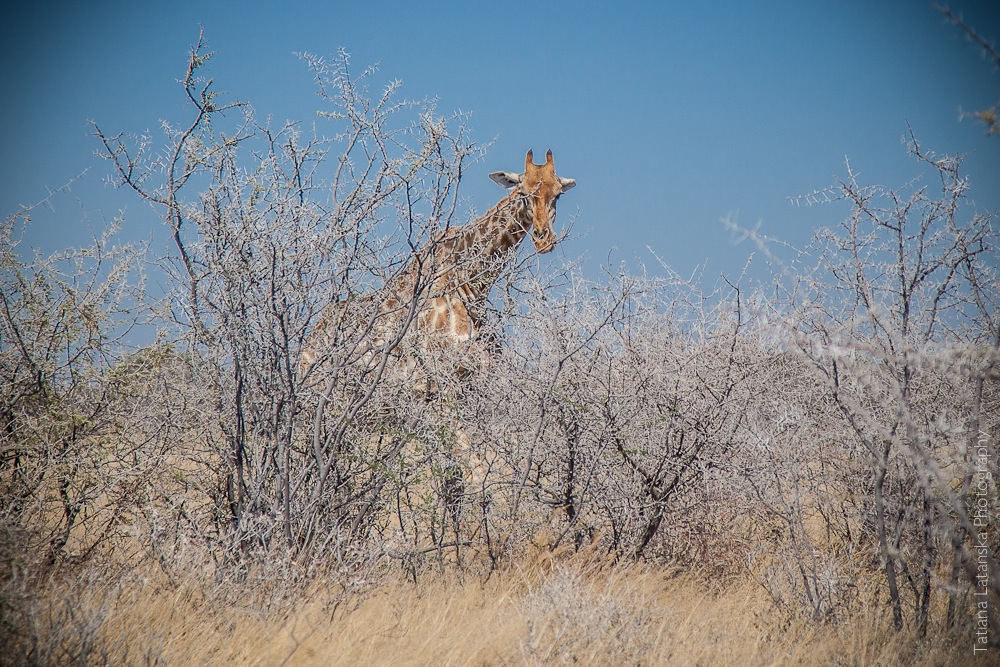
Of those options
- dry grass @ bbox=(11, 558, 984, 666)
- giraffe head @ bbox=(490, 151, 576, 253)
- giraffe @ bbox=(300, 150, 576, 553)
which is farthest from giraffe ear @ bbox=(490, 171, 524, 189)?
dry grass @ bbox=(11, 558, 984, 666)

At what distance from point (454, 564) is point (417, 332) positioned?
4.60ft

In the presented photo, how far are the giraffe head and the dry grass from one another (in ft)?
12.8

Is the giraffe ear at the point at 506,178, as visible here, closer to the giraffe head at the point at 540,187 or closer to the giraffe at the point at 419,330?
the giraffe head at the point at 540,187

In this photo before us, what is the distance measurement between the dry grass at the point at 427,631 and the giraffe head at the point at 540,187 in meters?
3.90

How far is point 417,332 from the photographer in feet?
14.1

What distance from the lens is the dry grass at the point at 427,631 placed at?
2855 millimetres

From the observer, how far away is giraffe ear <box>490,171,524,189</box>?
7.93 meters

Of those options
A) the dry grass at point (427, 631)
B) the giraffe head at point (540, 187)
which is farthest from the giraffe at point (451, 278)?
the dry grass at point (427, 631)

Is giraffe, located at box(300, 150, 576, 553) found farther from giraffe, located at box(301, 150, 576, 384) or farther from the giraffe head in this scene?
the giraffe head

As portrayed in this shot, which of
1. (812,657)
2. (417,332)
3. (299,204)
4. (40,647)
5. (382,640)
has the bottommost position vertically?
(812,657)

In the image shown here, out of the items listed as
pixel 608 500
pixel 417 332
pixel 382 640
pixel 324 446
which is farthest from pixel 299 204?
pixel 608 500

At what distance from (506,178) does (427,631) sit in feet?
18.2

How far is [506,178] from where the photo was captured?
26.1 ft

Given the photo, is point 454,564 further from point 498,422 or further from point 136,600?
point 136,600
